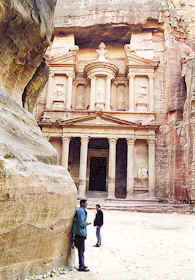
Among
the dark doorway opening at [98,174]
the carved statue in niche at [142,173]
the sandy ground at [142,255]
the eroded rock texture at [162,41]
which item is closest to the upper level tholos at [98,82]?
the eroded rock texture at [162,41]

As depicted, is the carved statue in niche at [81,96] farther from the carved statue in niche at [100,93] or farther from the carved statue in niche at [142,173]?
the carved statue in niche at [142,173]

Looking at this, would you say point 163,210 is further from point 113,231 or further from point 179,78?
point 179,78

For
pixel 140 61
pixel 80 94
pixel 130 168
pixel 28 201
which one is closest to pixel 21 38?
pixel 28 201

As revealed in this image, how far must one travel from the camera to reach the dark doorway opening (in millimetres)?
24712

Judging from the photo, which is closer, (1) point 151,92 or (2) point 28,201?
(2) point 28,201

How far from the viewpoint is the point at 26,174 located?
343 centimetres

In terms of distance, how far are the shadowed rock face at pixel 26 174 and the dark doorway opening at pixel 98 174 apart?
64.7 feet

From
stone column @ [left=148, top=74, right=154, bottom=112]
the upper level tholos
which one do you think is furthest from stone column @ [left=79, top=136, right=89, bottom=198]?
stone column @ [left=148, top=74, right=154, bottom=112]

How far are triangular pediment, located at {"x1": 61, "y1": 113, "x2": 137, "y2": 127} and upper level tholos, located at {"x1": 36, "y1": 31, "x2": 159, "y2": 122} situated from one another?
73.7 inches

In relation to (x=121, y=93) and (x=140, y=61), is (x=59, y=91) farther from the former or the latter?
(x=140, y=61)

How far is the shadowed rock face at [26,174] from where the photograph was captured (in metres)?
3.12

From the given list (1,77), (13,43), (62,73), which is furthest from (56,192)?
(62,73)

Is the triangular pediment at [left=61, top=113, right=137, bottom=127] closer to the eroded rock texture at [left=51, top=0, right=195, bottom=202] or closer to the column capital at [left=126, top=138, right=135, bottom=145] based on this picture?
the column capital at [left=126, top=138, right=135, bottom=145]

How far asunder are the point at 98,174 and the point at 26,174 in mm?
21830
